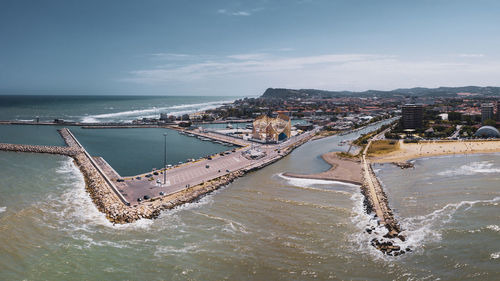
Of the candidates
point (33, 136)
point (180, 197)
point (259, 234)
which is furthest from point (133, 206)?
point (33, 136)

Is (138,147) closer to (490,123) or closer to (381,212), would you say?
(381,212)

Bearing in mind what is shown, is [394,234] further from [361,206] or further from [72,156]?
[72,156]

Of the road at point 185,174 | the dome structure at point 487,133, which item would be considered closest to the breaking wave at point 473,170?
the road at point 185,174

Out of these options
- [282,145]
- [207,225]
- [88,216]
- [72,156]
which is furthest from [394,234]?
[72,156]

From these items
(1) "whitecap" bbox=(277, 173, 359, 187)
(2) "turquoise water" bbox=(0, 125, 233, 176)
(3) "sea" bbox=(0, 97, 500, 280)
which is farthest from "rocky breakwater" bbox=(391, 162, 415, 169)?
(2) "turquoise water" bbox=(0, 125, 233, 176)

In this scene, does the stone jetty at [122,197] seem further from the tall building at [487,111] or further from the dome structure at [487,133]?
the tall building at [487,111]
